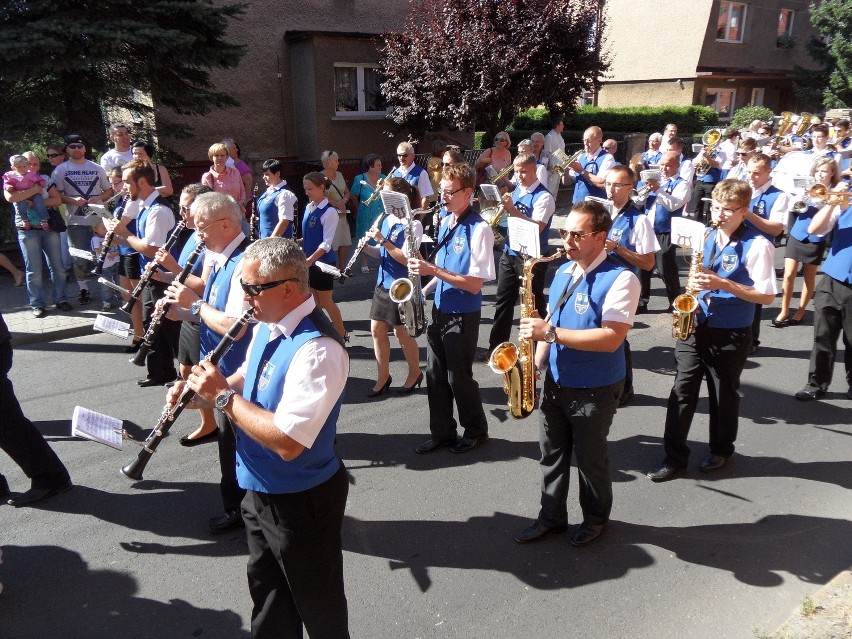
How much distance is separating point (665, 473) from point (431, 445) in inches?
67.4

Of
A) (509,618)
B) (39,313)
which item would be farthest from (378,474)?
(39,313)

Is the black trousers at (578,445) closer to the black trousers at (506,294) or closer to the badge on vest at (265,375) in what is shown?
the badge on vest at (265,375)

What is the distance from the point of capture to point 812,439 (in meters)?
5.50

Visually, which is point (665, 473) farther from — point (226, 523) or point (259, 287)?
point (259, 287)

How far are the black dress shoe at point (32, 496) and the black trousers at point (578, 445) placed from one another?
10.9 ft

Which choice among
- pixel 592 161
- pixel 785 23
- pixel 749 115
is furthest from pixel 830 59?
pixel 592 161

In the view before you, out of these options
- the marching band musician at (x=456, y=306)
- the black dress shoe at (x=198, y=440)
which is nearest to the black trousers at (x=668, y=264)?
the marching band musician at (x=456, y=306)

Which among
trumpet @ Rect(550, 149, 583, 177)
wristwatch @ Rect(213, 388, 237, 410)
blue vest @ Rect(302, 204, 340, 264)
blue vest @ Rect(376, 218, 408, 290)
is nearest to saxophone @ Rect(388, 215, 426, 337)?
blue vest @ Rect(376, 218, 408, 290)

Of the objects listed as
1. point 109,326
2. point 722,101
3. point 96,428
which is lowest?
point 96,428

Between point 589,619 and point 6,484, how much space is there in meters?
3.96

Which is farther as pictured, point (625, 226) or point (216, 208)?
point (625, 226)

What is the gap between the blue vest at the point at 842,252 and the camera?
19.4ft

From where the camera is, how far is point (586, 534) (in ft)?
13.5

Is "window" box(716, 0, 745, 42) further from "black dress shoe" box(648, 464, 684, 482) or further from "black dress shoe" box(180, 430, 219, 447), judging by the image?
"black dress shoe" box(180, 430, 219, 447)
